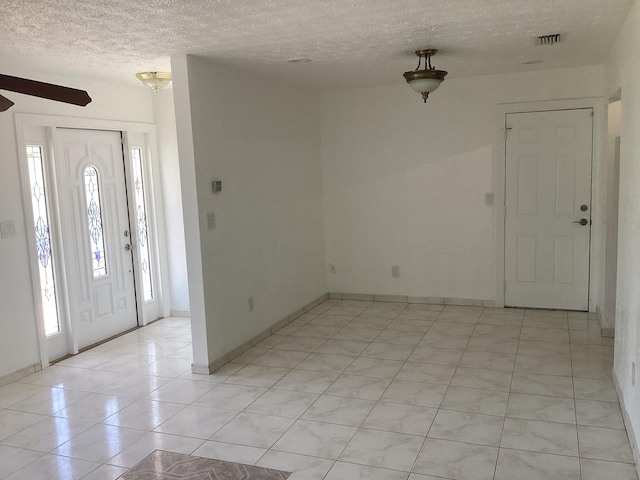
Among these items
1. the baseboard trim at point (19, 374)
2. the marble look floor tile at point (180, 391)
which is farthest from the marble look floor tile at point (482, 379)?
the baseboard trim at point (19, 374)

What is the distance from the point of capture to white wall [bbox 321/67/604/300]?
5625 mm

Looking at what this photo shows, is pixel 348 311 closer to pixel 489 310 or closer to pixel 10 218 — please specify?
pixel 489 310

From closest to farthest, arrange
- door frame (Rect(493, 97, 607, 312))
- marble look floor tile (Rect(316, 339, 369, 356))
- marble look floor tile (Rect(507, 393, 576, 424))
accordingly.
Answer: marble look floor tile (Rect(507, 393, 576, 424)) → marble look floor tile (Rect(316, 339, 369, 356)) → door frame (Rect(493, 97, 607, 312))

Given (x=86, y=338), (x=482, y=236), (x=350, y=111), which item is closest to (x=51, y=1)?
(x=86, y=338)

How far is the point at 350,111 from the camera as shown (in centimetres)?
615

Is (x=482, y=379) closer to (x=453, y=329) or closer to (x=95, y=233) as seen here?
(x=453, y=329)

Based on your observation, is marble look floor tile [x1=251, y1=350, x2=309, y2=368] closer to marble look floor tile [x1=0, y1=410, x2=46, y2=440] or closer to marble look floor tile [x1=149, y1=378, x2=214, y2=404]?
marble look floor tile [x1=149, y1=378, x2=214, y2=404]

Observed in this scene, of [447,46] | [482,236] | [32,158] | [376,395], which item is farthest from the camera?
[482,236]

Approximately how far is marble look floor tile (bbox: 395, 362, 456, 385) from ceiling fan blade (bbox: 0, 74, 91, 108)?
111 inches

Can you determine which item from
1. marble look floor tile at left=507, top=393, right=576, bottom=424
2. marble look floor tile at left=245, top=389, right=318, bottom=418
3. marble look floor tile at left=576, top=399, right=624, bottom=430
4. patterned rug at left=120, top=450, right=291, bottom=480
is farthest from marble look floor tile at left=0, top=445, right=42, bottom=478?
marble look floor tile at left=576, top=399, right=624, bottom=430

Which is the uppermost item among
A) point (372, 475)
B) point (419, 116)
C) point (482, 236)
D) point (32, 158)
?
point (419, 116)

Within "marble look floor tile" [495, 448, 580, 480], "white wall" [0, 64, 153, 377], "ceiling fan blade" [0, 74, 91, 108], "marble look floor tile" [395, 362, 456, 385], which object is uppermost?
"ceiling fan blade" [0, 74, 91, 108]

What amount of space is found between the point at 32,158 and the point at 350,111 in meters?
3.22

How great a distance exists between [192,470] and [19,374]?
218cm
